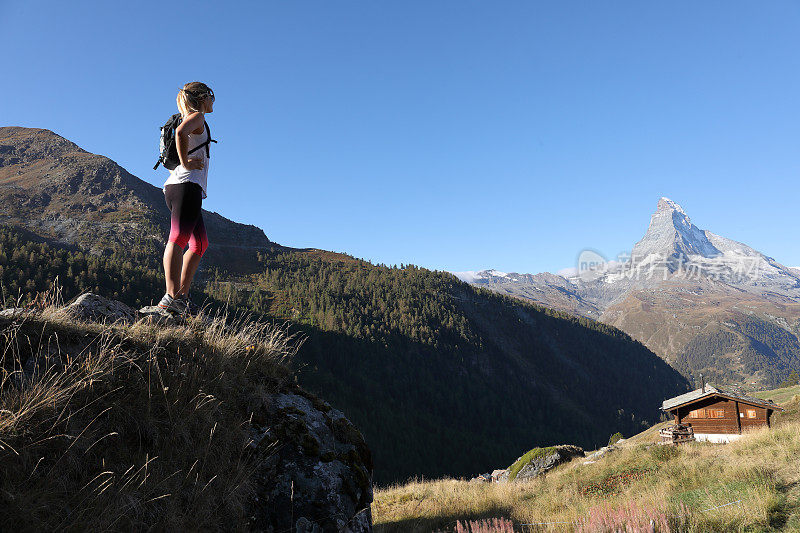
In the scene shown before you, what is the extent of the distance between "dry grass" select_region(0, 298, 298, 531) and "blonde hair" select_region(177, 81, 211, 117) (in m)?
2.63

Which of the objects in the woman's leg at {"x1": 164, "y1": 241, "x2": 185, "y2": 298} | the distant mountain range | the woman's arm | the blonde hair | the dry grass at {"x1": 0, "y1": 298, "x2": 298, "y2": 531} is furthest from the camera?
the distant mountain range

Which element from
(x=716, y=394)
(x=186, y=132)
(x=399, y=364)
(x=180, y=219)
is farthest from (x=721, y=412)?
(x=399, y=364)

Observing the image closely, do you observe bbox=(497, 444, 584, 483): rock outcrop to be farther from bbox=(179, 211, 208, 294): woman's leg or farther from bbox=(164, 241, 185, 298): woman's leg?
bbox=(164, 241, 185, 298): woman's leg

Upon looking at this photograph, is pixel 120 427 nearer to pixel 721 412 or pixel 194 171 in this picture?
pixel 194 171

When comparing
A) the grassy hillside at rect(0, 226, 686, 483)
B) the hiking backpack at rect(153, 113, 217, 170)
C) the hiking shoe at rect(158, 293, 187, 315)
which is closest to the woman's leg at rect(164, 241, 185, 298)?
the hiking shoe at rect(158, 293, 187, 315)

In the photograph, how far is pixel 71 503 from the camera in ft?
7.95

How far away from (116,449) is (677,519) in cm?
676

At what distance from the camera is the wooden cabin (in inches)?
1236

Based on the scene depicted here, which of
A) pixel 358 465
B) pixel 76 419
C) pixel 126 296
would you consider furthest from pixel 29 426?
pixel 126 296

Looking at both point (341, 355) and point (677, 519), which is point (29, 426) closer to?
point (677, 519)

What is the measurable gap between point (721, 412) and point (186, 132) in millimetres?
42348

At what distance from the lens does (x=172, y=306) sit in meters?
5.09

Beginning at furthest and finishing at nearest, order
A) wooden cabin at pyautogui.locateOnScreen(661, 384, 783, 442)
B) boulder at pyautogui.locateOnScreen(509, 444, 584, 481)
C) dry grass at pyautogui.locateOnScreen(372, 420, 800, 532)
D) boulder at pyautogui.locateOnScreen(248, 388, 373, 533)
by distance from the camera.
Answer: wooden cabin at pyautogui.locateOnScreen(661, 384, 783, 442) → boulder at pyautogui.locateOnScreen(509, 444, 584, 481) → dry grass at pyautogui.locateOnScreen(372, 420, 800, 532) → boulder at pyautogui.locateOnScreen(248, 388, 373, 533)

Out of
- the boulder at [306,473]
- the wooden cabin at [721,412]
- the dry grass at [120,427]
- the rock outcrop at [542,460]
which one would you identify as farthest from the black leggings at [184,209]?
the wooden cabin at [721,412]
